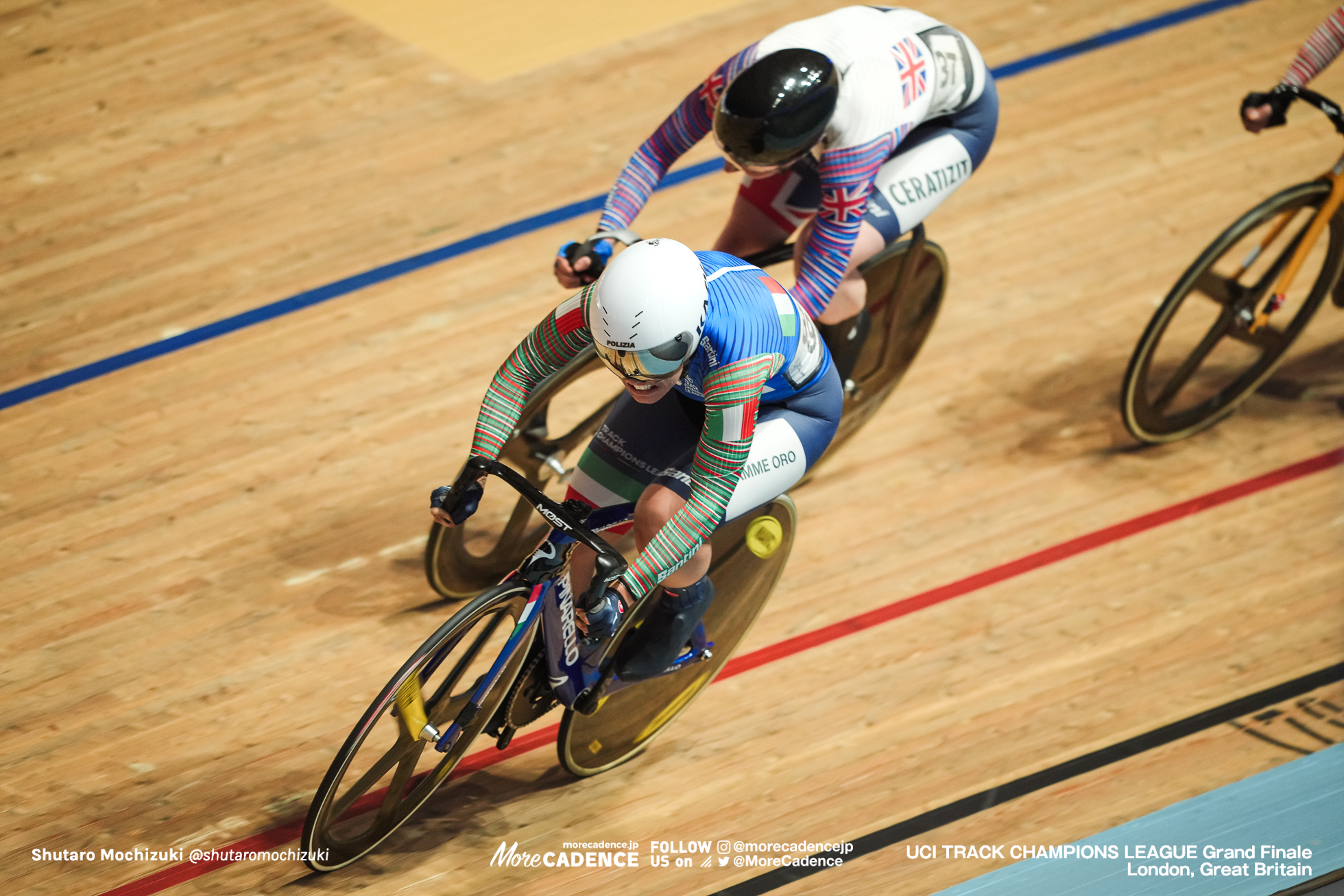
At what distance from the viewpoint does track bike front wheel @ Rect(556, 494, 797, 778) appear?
293 centimetres

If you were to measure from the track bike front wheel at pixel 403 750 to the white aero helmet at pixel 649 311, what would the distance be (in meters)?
0.60

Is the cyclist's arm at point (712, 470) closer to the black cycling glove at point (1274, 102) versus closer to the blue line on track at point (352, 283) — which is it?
the black cycling glove at point (1274, 102)

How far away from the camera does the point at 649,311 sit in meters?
2.20

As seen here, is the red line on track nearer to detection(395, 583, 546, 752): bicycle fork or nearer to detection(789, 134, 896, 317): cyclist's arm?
detection(395, 583, 546, 752): bicycle fork

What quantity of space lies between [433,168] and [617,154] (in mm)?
773

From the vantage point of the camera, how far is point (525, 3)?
570 cm

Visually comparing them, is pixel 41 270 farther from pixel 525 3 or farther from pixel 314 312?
pixel 525 3

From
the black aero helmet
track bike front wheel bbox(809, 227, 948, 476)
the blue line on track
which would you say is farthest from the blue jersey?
the blue line on track

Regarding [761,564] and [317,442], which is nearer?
[761,564]

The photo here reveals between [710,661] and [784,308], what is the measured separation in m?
1.10

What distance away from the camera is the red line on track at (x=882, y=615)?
2775 mm

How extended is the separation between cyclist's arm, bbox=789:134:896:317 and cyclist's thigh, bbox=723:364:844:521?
12.1 inches

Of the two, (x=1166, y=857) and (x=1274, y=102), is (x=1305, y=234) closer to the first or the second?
(x=1274, y=102)

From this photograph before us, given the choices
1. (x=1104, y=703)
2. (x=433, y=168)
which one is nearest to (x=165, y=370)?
(x=433, y=168)
